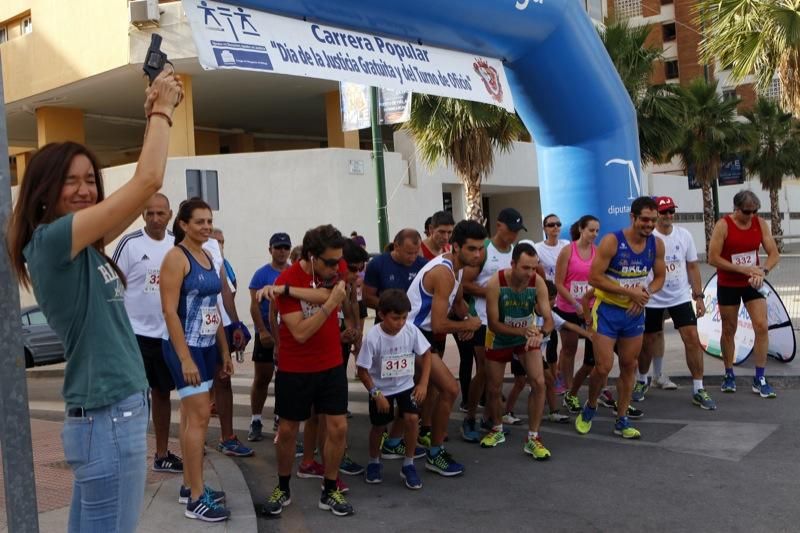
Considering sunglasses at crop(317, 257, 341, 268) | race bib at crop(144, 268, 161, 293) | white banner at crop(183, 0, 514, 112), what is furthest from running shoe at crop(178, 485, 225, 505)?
white banner at crop(183, 0, 514, 112)

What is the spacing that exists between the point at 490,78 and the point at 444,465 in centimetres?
453

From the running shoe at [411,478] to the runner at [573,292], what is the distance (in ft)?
8.58

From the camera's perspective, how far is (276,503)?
16.8ft

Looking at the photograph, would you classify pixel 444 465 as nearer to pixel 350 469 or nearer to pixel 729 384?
pixel 350 469

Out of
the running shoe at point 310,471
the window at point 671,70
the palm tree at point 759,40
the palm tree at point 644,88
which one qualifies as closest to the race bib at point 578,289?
the running shoe at point 310,471

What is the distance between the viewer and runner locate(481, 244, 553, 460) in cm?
620

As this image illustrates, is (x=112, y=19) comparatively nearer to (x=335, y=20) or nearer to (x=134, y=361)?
(x=335, y=20)

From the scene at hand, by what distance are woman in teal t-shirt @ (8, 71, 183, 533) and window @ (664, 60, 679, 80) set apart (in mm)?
54742

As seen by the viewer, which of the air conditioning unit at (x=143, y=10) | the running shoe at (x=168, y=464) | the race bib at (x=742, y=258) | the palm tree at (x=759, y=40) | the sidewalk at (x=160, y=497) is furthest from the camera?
the air conditioning unit at (x=143, y=10)

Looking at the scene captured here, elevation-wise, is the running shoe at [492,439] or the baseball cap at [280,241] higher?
the baseball cap at [280,241]

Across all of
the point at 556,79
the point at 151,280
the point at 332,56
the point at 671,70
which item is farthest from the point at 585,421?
the point at 671,70

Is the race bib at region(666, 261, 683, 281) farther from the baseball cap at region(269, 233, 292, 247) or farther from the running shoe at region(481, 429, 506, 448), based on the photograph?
the baseball cap at region(269, 233, 292, 247)

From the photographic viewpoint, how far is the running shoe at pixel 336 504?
5.11 meters

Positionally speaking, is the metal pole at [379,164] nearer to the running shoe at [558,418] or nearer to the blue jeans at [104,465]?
the running shoe at [558,418]
